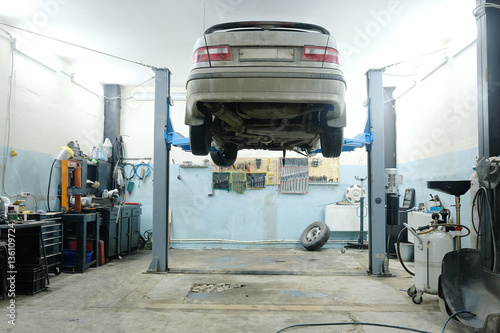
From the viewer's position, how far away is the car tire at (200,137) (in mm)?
3340

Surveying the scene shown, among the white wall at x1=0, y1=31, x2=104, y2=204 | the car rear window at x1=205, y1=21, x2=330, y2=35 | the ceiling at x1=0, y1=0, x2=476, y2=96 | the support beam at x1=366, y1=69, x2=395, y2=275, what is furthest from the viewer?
the support beam at x1=366, y1=69, x2=395, y2=275

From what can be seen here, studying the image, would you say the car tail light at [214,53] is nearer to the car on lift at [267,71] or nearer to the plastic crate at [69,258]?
the car on lift at [267,71]

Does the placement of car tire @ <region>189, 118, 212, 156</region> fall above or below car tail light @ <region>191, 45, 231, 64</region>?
below

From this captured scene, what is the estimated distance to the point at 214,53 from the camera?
2846 mm

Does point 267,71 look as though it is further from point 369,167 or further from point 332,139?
point 369,167

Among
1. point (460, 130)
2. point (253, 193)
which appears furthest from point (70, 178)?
point (460, 130)

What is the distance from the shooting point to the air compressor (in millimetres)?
A: 3715

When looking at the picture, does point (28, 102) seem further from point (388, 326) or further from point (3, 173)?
point (388, 326)

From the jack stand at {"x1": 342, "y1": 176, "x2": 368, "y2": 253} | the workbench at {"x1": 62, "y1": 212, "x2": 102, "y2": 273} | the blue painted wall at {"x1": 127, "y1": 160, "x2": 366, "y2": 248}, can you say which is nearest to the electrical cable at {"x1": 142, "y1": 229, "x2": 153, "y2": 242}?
A: the blue painted wall at {"x1": 127, "y1": 160, "x2": 366, "y2": 248}

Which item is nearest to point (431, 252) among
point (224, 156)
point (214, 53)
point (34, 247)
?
point (224, 156)

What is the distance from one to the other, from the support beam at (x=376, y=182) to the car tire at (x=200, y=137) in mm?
2878

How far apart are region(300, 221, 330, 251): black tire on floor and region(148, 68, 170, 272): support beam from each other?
3.34 m

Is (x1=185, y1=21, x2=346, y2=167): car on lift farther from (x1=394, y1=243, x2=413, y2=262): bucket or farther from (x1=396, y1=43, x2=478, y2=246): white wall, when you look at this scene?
(x1=394, y1=243, x2=413, y2=262): bucket

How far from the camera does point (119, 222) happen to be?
6613mm
